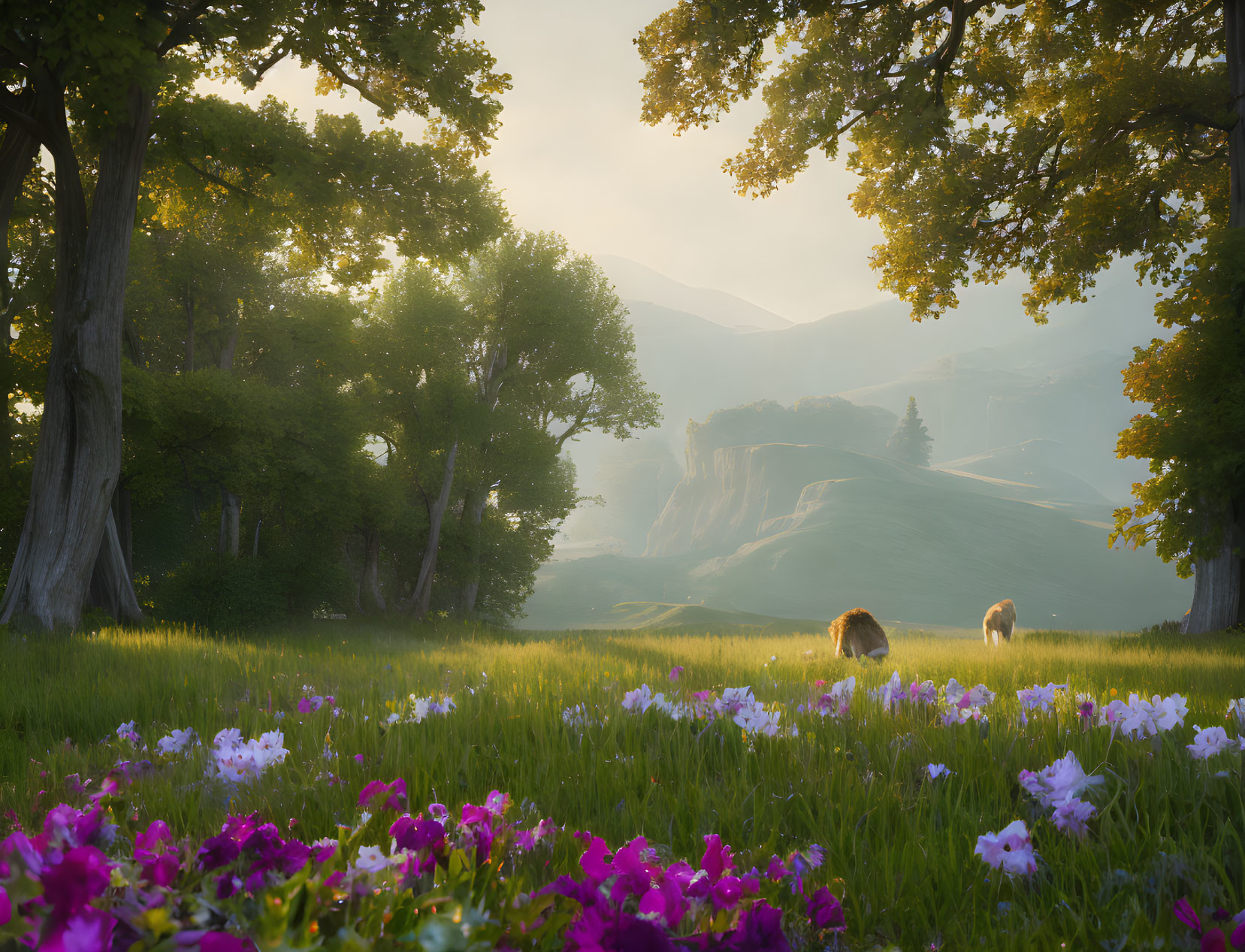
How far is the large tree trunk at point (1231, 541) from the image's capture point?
11922mm

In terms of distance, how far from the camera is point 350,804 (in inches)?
80.1

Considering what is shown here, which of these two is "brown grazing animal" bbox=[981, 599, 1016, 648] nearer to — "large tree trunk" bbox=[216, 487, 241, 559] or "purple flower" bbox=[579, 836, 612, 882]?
"purple flower" bbox=[579, 836, 612, 882]

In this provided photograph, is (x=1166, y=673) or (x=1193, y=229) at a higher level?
(x=1193, y=229)

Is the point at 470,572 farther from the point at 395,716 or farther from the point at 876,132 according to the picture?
the point at 395,716

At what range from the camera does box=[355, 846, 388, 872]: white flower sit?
3.28ft

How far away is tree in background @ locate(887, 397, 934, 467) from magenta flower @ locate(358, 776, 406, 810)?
149973 mm

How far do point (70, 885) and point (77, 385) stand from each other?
12.7 m

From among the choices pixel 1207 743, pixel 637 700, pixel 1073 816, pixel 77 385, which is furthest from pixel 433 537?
pixel 1073 816

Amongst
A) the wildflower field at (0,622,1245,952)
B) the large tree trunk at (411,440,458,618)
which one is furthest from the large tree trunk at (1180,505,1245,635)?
the large tree trunk at (411,440,458,618)

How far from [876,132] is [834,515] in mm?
94102

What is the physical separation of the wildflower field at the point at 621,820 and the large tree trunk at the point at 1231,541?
1112 centimetres

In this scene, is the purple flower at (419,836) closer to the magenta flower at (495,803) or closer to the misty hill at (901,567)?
the magenta flower at (495,803)

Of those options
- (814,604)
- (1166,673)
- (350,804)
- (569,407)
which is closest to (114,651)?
(350,804)

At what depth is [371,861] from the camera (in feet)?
3.34
